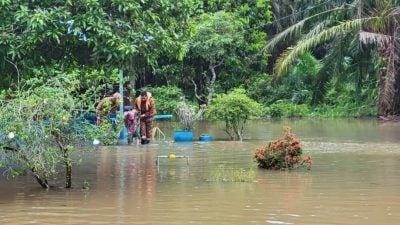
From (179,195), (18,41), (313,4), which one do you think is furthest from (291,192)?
(313,4)

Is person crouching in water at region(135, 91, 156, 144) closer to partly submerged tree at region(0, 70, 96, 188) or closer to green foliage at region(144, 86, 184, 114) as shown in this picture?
partly submerged tree at region(0, 70, 96, 188)

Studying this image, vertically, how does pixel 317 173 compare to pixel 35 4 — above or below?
below

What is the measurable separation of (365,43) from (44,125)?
19.9 meters

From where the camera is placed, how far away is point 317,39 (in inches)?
1112

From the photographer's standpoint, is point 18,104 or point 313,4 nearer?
point 18,104

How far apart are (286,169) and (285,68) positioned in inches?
613

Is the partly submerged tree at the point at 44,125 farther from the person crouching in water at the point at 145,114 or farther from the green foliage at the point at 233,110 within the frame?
the green foliage at the point at 233,110

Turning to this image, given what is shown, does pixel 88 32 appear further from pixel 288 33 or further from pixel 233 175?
pixel 288 33

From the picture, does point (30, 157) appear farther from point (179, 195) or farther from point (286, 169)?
point (286, 169)

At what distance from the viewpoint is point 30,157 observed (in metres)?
9.42

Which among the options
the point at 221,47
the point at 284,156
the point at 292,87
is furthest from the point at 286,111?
the point at 284,156

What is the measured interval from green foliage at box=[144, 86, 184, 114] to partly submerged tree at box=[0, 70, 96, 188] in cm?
2292

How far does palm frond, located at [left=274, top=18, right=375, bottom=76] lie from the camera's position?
1088 inches

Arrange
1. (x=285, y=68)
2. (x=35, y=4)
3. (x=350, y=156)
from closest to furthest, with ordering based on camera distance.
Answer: (x=35, y=4) < (x=350, y=156) < (x=285, y=68)
